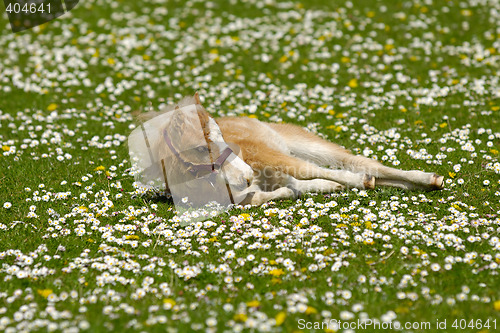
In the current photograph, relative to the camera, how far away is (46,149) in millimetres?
9195

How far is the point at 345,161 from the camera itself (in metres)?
7.80

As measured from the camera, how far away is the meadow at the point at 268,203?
15.5 feet

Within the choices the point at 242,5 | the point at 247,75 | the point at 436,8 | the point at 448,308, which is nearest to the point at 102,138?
the point at 247,75

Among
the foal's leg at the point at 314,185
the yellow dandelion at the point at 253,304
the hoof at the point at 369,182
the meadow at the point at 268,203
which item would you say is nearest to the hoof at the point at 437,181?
the meadow at the point at 268,203

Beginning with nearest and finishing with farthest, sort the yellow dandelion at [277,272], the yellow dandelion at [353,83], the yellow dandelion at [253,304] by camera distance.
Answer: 1. the yellow dandelion at [253,304]
2. the yellow dandelion at [277,272]
3. the yellow dandelion at [353,83]

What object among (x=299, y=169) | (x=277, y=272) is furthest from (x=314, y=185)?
(x=277, y=272)

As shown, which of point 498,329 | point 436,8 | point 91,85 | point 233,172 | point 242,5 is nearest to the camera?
point 498,329

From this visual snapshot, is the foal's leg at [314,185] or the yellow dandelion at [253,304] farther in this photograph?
the foal's leg at [314,185]

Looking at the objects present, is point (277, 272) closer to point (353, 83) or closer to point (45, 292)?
point (45, 292)

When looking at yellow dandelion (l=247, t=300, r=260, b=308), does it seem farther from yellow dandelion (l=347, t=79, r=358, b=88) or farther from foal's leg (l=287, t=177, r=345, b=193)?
yellow dandelion (l=347, t=79, r=358, b=88)

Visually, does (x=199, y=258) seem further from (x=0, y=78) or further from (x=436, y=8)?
(x=436, y=8)

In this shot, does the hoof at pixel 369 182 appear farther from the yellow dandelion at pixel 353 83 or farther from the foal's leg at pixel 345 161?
the yellow dandelion at pixel 353 83

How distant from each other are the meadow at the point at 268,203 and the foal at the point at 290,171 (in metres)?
0.23

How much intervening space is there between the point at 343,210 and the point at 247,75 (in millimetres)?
6729
